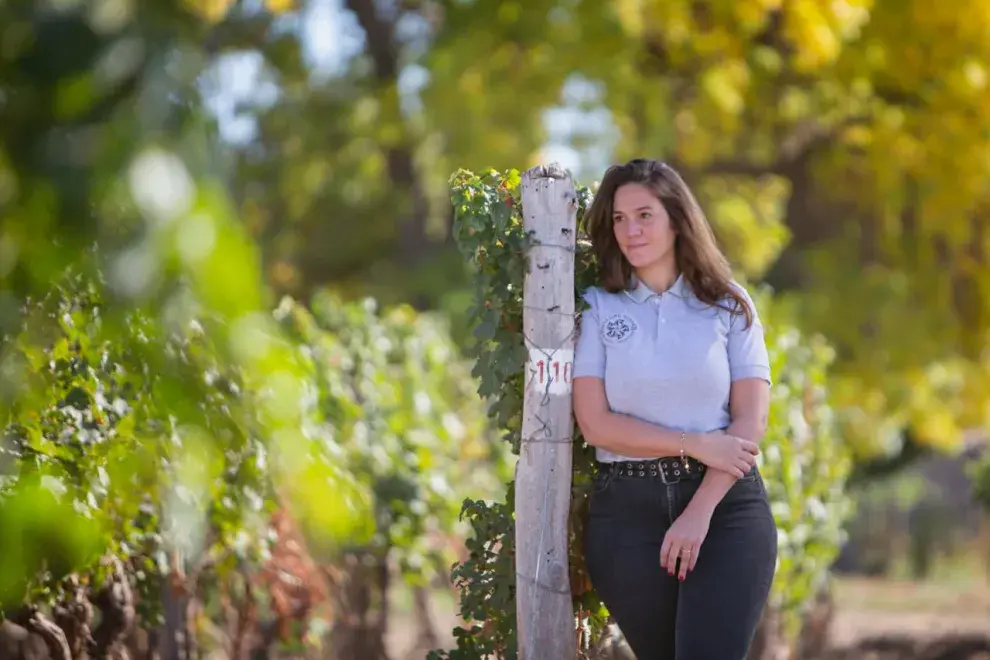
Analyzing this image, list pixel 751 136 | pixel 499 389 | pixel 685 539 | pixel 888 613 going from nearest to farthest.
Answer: pixel 685 539
pixel 499 389
pixel 751 136
pixel 888 613

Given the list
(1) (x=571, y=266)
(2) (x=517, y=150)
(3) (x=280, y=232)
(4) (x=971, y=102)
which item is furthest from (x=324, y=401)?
(3) (x=280, y=232)

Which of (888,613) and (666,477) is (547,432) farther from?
(888,613)

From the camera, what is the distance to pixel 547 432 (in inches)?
131

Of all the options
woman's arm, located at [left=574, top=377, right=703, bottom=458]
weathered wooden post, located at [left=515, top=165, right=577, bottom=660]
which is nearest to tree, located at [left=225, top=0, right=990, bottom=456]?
weathered wooden post, located at [left=515, top=165, right=577, bottom=660]

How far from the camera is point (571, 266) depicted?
3371 mm

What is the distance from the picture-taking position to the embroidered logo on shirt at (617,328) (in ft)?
10.4

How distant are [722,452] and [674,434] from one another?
4.4 inches

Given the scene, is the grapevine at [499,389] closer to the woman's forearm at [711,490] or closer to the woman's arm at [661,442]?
the woman's arm at [661,442]

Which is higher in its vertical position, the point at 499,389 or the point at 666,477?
the point at 499,389

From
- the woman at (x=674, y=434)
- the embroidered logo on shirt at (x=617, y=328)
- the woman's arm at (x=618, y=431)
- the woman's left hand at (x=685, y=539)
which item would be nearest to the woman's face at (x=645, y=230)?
the woman at (x=674, y=434)

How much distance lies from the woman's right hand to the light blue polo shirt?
0.23 feet

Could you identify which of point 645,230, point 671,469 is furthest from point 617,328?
point 671,469

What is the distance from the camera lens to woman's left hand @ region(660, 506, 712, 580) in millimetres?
2963

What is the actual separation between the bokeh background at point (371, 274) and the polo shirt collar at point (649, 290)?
513mm
